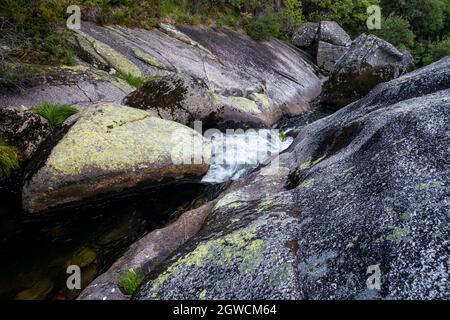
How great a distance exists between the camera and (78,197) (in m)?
8.52

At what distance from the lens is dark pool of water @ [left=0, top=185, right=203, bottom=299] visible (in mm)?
6391

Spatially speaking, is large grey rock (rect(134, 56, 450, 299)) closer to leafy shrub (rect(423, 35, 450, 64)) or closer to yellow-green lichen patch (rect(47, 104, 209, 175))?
yellow-green lichen patch (rect(47, 104, 209, 175))

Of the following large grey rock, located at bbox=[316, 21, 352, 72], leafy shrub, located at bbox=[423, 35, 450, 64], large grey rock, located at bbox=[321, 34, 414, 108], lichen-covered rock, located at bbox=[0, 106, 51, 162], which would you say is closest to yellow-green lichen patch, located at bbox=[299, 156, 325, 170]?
lichen-covered rock, located at bbox=[0, 106, 51, 162]

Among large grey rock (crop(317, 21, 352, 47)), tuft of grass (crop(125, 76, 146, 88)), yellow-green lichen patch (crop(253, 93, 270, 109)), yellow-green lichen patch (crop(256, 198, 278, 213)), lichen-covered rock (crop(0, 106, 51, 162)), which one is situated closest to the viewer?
yellow-green lichen patch (crop(256, 198, 278, 213))

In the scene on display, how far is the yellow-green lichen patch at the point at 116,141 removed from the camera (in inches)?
336

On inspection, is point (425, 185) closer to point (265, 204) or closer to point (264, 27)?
point (265, 204)

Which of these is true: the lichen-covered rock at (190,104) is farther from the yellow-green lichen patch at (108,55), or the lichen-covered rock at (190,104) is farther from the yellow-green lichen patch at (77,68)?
the yellow-green lichen patch at (108,55)

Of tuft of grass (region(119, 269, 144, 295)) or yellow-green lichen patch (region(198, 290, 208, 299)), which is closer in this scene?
yellow-green lichen patch (region(198, 290, 208, 299))

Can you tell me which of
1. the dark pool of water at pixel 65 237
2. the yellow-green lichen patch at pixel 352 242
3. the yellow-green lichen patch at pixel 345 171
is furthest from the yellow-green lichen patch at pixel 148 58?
the yellow-green lichen patch at pixel 352 242

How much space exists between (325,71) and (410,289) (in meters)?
25.5

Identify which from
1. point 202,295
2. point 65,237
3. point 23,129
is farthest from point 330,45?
point 202,295

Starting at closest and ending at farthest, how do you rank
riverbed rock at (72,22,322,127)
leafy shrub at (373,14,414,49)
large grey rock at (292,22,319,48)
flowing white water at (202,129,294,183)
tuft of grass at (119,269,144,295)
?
tuft of grass at (119,269,144,295) → flowing white water at (202,129,294,183) → riverbed rock at (72,22,322,127) → large grey rock at (292,22,319,48) → leafy shrub at (373,14,414,49)

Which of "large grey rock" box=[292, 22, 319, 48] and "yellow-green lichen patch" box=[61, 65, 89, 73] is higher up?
"yellow-green lichen patch" box=[61, 65, 89, 73]

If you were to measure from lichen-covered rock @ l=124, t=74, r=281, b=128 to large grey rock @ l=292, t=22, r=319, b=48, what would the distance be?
15.8 meters
